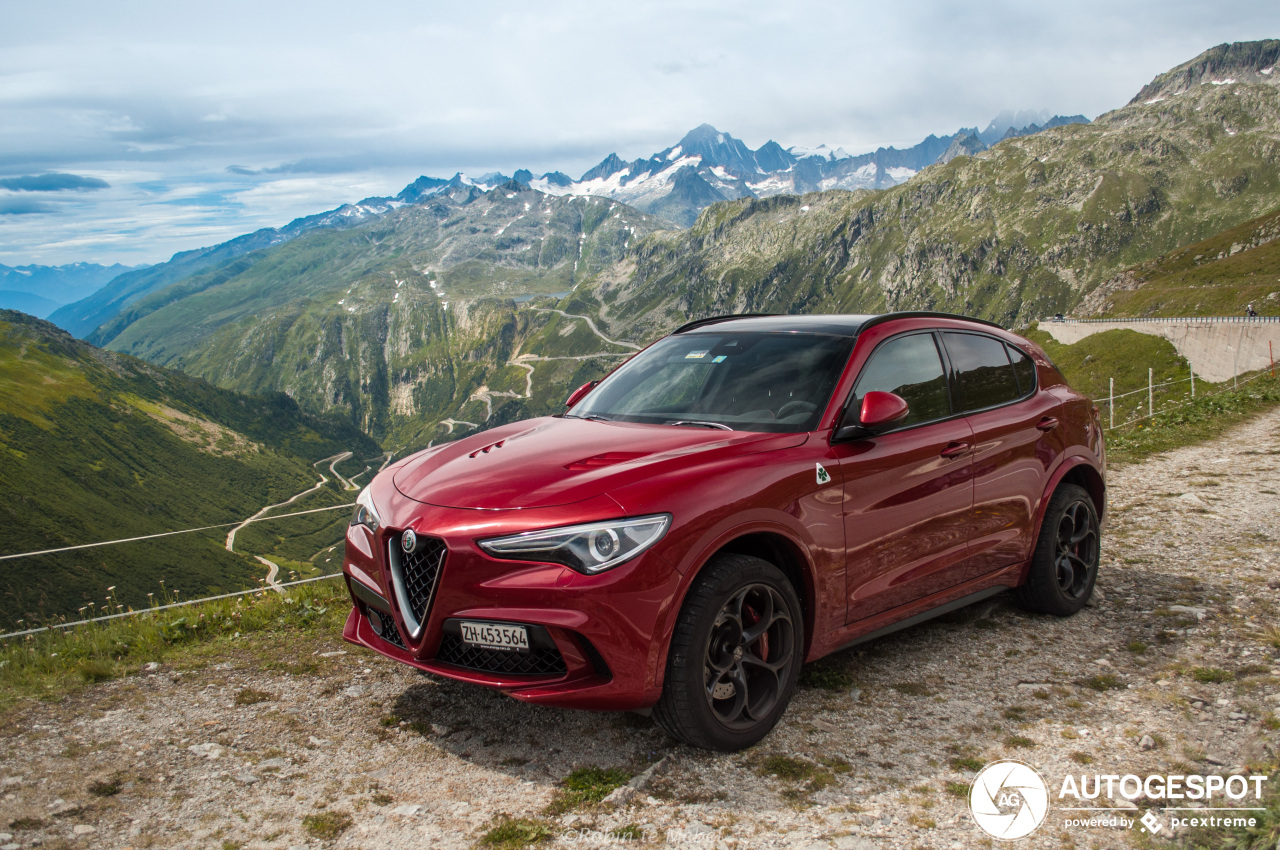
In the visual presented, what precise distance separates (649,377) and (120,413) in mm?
228238

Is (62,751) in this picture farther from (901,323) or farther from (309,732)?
(901,323)

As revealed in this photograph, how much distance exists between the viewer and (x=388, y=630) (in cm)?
434

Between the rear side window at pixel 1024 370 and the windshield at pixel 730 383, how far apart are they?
198cm

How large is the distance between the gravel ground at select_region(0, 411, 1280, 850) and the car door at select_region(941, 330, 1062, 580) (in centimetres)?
76

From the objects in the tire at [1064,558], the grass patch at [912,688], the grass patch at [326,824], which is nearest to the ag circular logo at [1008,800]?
the grass patch at [912,688]

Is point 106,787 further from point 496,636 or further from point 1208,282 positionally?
point 1208,282

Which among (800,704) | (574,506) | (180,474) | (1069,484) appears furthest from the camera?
(180,474)

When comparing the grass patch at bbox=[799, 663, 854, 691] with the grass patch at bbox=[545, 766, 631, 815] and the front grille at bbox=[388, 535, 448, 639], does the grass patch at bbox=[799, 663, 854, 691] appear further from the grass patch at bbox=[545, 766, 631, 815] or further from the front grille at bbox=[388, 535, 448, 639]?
the front grille at bbox=[388, 535, 448, 639]

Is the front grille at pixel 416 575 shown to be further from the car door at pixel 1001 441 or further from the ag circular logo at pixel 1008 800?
the car door at pixel 1001 441

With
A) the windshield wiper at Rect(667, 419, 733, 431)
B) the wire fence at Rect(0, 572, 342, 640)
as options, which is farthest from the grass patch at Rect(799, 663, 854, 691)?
the wire fence at Rect(0, 572, 342, 640)

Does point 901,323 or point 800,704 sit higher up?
point 901,323

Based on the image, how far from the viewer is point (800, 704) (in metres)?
4.82

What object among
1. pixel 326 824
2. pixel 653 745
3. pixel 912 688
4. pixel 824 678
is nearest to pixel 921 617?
pixel 912 688

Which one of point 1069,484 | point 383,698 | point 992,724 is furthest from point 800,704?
point 1069,484
